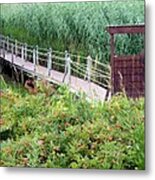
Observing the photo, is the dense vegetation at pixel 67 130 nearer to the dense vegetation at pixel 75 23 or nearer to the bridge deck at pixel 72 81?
the bridge deck at pixel 72 81

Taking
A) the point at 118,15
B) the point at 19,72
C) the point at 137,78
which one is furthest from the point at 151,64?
the point at 19,72

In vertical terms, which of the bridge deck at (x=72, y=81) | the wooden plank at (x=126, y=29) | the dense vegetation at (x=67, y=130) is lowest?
the dense vegetation at (x=67, y=130)

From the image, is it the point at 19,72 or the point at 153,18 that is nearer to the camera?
the point at 153,18

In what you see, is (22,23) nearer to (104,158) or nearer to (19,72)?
(19,72)

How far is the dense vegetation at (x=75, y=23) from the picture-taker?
201 centimetres

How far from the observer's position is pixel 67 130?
2051 millimetres

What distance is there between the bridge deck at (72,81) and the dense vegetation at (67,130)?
3 centimetres

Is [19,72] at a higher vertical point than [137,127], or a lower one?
higher

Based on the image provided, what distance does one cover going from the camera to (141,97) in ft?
6.51

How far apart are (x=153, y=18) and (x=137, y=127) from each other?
394mm

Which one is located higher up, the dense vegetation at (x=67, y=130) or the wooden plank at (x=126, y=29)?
the wooden plank at (x=126, y=29)

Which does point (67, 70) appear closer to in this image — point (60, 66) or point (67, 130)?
point (60, 66)

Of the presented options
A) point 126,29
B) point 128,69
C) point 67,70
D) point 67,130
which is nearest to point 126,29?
point 126,29

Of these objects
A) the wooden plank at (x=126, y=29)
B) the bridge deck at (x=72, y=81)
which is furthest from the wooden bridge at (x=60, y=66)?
the wooden plank at (x=126, y=29)
